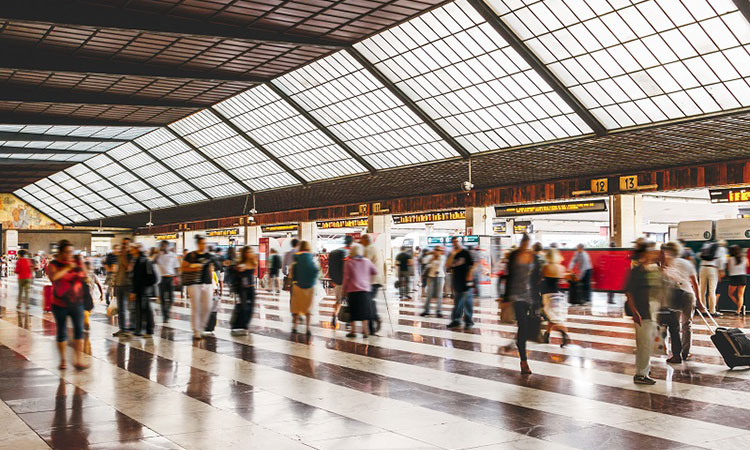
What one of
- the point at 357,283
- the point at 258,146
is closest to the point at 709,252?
the point at 357,283

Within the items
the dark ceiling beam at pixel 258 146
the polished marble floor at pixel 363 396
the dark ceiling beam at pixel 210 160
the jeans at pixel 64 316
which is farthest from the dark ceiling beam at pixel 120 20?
the dark ceiling beam at pixel 210 160

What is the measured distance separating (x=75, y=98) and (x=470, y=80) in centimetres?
1636

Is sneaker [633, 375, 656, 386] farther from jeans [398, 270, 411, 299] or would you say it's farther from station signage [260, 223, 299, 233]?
station signage [260, 223, 299, 233]

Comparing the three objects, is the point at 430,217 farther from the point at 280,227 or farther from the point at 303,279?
the point at 303,279

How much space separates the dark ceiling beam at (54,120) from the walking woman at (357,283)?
28274 mm

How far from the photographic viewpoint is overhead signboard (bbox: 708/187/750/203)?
74.4 feet

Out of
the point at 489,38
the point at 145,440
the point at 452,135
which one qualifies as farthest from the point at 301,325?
the point at 452,135

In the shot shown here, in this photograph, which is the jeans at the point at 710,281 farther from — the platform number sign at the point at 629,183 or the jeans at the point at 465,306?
the platform number sign at the point at 629,183

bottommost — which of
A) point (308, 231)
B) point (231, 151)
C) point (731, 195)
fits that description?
point (308, 231)

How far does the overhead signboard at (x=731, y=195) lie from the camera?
22688 mm

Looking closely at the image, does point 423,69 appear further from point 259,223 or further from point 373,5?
point 259,223

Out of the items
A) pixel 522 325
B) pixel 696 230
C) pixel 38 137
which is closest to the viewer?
pixel 522 325

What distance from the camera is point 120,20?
20.4m

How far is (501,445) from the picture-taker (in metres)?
5.86
